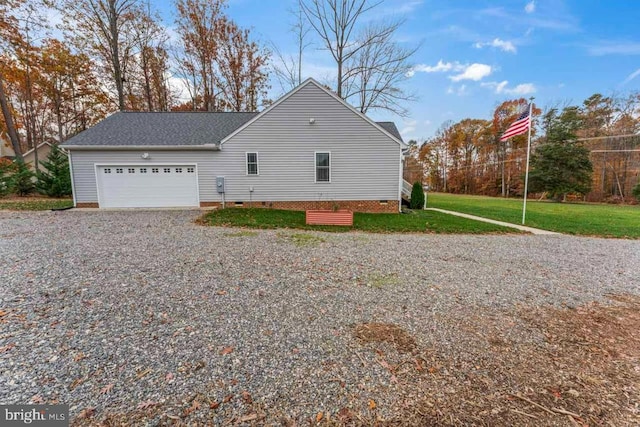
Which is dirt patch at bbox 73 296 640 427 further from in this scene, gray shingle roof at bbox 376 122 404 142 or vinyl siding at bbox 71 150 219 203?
gray shingle roof at bbox 376 122 404 142

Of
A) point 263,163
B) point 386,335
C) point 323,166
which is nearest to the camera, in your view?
point 386,335

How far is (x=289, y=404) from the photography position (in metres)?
1.93

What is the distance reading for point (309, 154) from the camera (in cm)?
1191

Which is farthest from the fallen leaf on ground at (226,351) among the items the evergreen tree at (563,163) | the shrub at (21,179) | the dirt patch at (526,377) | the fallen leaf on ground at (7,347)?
the evergreen tree at (563,163)

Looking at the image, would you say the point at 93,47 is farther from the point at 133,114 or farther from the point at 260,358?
the point at 260,358

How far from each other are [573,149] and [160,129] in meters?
30.5

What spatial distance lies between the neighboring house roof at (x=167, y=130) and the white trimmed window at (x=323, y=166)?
7.58 feet

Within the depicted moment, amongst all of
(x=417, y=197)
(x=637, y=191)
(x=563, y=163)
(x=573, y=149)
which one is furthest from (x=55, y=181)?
(x=637, y=191)

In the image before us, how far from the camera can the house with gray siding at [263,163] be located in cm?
1154

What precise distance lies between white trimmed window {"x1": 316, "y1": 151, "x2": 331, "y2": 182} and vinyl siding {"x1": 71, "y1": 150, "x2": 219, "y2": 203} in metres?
4.55

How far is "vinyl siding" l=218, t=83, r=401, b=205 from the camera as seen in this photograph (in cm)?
1164

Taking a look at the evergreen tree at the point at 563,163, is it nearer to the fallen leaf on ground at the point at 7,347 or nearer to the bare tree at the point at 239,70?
the bare tree at the point at 239,70

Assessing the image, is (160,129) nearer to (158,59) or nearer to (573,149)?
(158,59)

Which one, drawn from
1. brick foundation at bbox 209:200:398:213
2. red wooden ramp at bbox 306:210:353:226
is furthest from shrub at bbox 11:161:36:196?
red wooden ramp at bbox 306:210:353:226
